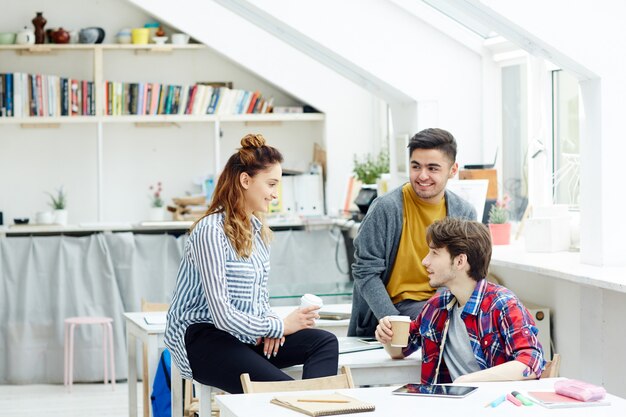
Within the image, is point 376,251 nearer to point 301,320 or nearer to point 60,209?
point 301,320

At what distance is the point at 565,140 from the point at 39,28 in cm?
399

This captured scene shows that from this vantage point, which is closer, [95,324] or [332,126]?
[95,324]

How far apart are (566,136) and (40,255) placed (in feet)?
11.3

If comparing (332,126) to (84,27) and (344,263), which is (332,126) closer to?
(344,263)

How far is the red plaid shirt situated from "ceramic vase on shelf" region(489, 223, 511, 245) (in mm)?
1890

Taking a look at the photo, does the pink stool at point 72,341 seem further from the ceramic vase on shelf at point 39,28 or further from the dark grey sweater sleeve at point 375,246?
the dark grey sweater sleeve at point 375,246

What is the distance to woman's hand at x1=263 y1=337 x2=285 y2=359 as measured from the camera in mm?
3271

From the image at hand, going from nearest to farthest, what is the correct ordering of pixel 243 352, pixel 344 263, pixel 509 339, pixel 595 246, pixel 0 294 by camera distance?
pixel 509 339 → pixel 243 352 → pixel 595 246 → pixel 0 294 → pixel 344 263

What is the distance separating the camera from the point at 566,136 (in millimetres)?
5172

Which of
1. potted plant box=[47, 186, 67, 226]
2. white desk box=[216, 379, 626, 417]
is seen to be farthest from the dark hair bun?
potted plant box=[47, 186, 67, 226]

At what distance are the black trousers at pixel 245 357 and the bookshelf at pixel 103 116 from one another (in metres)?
4.18

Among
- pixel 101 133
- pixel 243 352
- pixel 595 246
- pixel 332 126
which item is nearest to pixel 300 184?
pixel 332 126

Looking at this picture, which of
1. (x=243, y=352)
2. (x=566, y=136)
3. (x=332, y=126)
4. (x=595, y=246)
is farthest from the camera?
(x=332, y=126)

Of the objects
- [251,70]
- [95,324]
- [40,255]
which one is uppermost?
[251,70]
